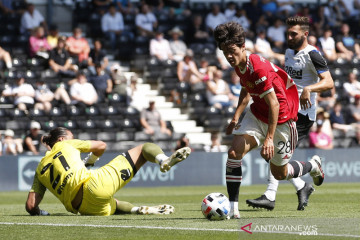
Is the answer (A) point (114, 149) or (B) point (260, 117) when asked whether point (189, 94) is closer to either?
(A) point (114, 149)

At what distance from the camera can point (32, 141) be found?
19.2 m

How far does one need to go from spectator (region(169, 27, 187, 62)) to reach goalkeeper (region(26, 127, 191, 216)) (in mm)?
14399

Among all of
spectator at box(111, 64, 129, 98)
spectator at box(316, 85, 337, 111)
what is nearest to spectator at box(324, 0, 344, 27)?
spectator at box(316, 85, 337, 111)

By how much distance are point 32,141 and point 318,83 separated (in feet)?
33.9

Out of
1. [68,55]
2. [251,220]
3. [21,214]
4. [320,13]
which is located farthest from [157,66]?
[251,220]

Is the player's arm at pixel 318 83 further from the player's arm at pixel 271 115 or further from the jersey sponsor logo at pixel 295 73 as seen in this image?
the player's arm at pixel 271 115

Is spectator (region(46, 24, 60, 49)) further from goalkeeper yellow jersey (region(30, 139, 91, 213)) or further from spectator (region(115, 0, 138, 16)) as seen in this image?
goalkeeper yellow jersey (region(30, 139, 91, 213))

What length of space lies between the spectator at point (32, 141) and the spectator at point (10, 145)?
0.92 ft

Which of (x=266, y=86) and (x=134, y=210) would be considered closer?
(x=266, y=86)

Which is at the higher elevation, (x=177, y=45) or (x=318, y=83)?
(x=177, y=45)

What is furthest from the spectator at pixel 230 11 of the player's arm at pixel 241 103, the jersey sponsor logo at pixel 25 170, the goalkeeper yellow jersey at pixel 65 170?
the goalkeeper yellow jersey at pixel 65 170

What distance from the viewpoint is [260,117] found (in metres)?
9.43

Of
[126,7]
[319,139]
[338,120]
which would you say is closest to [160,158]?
[319,139]

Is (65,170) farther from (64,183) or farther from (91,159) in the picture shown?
(91,159)
